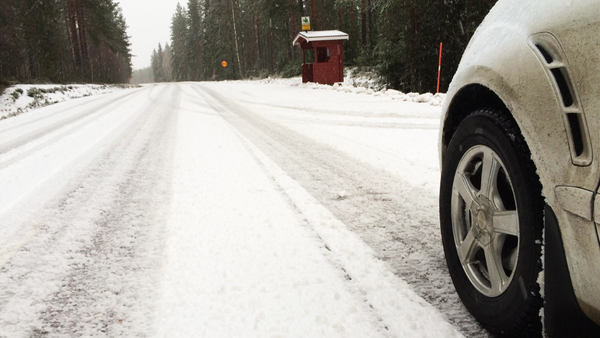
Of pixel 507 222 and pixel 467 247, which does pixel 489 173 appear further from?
pixel 467 247

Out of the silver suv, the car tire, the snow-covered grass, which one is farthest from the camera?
the snow-covered grass

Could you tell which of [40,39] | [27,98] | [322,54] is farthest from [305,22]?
[40,39]

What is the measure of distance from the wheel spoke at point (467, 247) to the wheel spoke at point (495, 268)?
0.30 ft

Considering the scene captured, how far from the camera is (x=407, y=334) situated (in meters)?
1.59

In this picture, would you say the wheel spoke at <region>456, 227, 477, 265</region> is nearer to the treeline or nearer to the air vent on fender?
the air vent on fender

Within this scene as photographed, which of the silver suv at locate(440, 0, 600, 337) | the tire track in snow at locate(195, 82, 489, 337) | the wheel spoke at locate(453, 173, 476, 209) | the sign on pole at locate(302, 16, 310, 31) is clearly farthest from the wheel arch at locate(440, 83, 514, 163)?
the sign on pole at locate(302, 16, 310, 31)

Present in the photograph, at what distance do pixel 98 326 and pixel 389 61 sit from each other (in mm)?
17782

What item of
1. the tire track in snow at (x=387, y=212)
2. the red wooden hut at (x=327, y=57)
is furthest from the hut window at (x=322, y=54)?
the tire track in snow at (x=387, y=212)

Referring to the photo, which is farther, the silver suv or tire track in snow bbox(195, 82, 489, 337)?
tire track in snow bbox(195, 82, 489, 337)

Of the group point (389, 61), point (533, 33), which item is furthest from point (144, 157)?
point (389, 61)

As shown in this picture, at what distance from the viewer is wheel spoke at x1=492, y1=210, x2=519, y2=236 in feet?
4.45

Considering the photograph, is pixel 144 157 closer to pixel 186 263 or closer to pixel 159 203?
pixel 159 203

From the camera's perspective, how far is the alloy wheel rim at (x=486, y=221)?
4.74 feet

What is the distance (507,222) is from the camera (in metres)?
1.40
